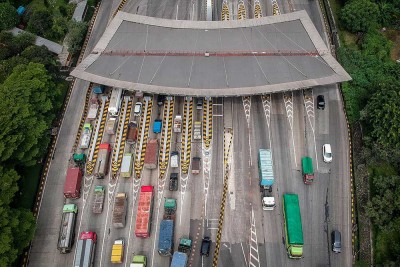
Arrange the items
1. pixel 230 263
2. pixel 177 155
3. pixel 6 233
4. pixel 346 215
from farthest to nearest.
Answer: pixel 177 155, pixel 346 215, pixel 230 263, pixel 6 233

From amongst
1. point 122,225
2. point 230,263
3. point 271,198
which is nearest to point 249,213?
point 271,198

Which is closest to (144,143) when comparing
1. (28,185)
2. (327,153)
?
(28,185)

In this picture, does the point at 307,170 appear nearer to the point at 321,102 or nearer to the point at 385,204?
the point at 385,204

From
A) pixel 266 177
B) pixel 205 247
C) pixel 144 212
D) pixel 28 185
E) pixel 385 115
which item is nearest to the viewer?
pixel 205 247

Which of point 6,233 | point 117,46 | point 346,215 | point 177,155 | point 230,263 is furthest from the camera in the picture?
point 117,46

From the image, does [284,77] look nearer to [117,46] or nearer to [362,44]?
[362,44]

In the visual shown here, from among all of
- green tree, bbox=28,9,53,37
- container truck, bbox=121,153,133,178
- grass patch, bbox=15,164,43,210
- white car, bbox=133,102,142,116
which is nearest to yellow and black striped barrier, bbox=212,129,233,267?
container truck, bbox=121,153,133,178

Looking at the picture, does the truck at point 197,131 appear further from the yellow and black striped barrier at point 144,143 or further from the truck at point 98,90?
the truck at point 98,90

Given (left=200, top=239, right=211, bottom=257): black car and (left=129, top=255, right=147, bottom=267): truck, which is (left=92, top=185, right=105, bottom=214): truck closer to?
(left=129, top=255, right=147, bottom=267): truck
